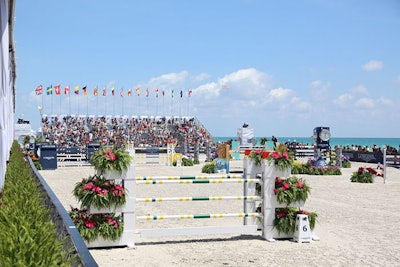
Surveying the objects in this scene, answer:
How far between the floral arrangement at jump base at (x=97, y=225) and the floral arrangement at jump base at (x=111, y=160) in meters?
0.77

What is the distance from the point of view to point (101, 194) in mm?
8430

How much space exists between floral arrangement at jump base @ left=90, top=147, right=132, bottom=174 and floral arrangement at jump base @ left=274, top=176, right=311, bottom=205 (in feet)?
9.41

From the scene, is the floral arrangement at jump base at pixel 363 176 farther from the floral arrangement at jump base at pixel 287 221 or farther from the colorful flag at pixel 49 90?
the colorful flag at pixel 49 90

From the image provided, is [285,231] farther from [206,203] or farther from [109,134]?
[109,134]

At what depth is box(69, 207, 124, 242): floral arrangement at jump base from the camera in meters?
8.41

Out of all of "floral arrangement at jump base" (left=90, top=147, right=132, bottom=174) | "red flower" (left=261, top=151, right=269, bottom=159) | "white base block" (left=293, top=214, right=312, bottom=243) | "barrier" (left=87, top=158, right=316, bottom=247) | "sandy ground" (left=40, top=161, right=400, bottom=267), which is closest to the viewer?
"sandy ground" (left=40, top=161, right=400, bottom=267)

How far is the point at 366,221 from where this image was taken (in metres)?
11.6

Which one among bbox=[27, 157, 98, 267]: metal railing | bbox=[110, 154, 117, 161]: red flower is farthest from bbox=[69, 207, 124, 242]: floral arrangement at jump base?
bbox=[27, 157, 98, 267]: metal railing

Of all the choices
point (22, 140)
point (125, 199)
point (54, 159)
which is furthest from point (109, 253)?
point (22, 140)

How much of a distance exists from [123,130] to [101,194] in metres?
55.3

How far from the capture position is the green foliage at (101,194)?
333 inches

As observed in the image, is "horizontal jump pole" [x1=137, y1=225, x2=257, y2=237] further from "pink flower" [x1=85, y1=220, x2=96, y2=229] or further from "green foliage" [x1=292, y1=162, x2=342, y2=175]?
"green foliage" [x1=292, y1=162, x2=342, y2=175]

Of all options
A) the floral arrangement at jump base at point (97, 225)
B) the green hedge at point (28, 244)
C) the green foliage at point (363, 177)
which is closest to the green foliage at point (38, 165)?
the green foliage at point (363, 177)

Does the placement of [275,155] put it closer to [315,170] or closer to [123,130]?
[315,170]
